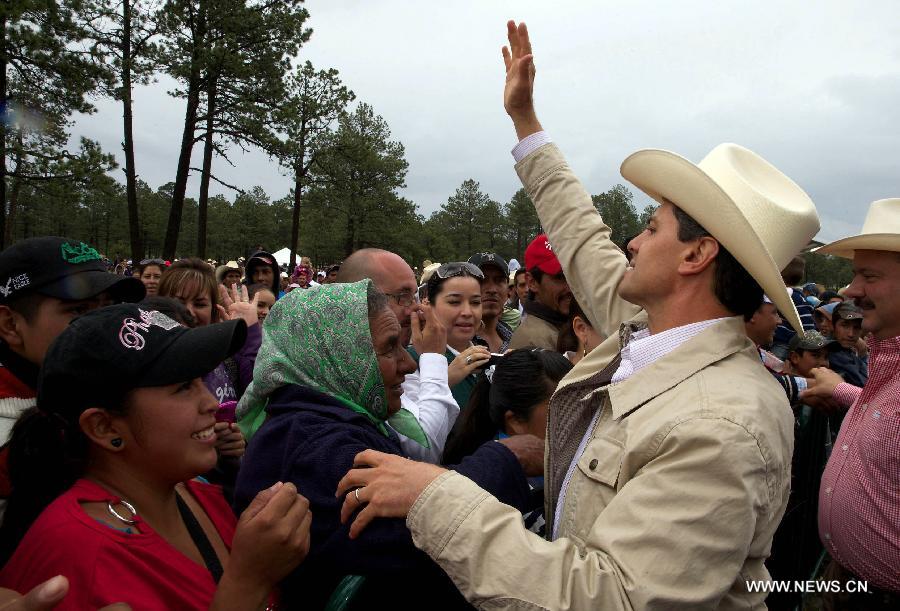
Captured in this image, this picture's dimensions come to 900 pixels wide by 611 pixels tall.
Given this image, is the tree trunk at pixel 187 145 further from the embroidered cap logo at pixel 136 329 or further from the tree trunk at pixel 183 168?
the embroidered cap logo at pixel 136 329

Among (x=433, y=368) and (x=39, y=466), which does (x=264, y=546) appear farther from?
(x=433, y=368)

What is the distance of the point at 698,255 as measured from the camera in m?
1.82

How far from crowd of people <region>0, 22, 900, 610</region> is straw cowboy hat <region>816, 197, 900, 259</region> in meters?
0.57

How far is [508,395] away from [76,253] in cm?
210

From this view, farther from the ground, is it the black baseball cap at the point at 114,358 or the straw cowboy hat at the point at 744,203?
the straw cowboy hat at the point at 744,203

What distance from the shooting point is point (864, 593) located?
269 cm

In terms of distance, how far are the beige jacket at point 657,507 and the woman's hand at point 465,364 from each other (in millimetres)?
1482

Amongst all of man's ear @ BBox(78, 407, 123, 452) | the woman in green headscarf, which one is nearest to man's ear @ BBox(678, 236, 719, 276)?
the woman in green headscarf

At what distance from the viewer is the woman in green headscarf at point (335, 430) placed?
158cm

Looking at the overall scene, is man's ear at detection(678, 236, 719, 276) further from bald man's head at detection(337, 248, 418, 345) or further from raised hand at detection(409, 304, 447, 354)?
bald man's head at detection(337, 248, 418, 345)

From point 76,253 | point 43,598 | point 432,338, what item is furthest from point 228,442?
point 43,598

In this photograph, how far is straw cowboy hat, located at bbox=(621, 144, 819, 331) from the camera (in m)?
1.67

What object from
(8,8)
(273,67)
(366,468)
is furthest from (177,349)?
(273,67)

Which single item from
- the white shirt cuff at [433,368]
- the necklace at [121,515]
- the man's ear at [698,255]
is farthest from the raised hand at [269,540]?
the man's ear at [698,255]
